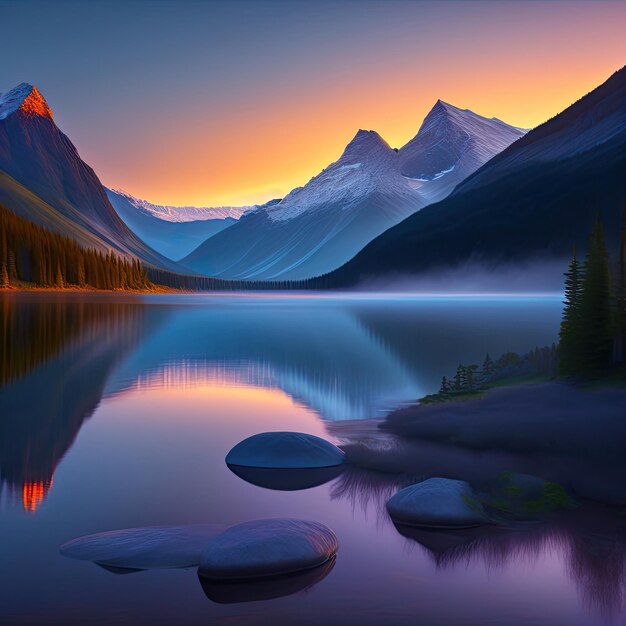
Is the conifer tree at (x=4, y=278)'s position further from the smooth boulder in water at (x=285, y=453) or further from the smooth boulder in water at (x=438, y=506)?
the smooth boulder in water at (x=438, y=506)

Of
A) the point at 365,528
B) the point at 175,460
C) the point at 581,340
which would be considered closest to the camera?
the point at 365,528

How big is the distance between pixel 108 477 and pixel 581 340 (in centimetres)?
2036

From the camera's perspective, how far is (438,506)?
14086 mm

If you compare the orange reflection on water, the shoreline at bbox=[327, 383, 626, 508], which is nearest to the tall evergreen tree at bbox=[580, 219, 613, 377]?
the shoreline at bbox=[327, 383, 626, 508]

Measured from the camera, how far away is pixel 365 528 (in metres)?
13.6

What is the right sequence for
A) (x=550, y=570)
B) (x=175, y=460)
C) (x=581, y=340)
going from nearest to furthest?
(x=550, y=570) < (x=175, y=460) < (x=581, y=340)

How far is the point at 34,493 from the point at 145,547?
17.4 feet

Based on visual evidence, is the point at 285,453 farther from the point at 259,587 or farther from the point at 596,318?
the point at 596,318

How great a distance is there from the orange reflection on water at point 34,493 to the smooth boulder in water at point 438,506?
8.37 meters

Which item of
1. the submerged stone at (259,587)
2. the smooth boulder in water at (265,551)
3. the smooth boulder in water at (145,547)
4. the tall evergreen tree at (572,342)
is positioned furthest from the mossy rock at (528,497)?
the tall evergreen tree at (572,342)

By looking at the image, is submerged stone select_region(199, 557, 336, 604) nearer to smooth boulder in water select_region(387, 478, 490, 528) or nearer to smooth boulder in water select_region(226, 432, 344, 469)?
smooth boulder in water select_region(387, 478, 490, 528)

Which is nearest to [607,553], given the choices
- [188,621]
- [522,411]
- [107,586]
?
[188,621]

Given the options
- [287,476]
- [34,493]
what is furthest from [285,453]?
[34,493]

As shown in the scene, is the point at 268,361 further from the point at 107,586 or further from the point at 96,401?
the point at 107,586
